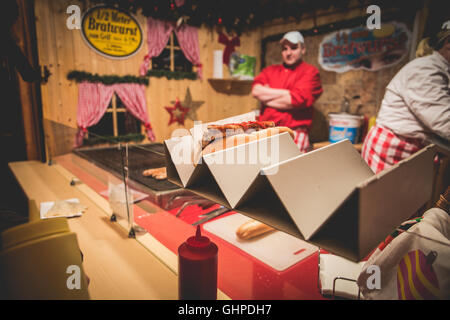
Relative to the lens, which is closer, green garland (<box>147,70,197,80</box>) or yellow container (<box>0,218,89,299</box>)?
yellow container (<box>0,218,89,299</box>)

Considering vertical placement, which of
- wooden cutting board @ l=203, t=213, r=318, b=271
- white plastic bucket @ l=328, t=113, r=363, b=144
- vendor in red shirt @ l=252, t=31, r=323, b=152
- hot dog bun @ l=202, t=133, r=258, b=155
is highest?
vendor in red shirt @ l=252, t=31, r=323, b=152

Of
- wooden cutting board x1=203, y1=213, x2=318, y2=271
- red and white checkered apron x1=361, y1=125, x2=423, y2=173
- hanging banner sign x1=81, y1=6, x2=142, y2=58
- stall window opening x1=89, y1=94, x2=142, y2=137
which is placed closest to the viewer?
wooden cutting board x1=203, y1=213, x2=318, y2=271

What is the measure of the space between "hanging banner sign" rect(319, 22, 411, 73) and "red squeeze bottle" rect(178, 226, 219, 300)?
3687 millimetres

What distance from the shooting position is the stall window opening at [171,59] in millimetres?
4078

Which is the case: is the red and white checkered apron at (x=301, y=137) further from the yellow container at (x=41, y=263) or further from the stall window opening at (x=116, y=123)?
the yellow container at (x=41, y=263)

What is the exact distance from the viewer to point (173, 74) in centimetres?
416

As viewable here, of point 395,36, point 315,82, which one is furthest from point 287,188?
point 395,36

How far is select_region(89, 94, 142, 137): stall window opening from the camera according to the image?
Answer: 3.80 metres

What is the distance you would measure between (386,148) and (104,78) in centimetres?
330

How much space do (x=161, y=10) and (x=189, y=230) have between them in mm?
3515

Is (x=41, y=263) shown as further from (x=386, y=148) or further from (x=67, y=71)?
(x=67, y=71)

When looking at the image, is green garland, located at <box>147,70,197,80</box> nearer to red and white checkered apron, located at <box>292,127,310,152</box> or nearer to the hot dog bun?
red and white checkered apron, located at <box>292,127,310,152</box>

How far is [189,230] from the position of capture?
4.24 feet

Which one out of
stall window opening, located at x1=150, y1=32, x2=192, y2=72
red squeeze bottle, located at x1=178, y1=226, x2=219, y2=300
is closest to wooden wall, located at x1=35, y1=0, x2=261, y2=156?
stall window opening, located at x1=150, y1=32, x2=192, y2=72
